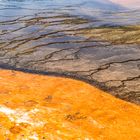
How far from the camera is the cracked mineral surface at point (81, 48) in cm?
637

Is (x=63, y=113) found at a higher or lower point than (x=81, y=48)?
lower

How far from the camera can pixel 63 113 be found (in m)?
4.81

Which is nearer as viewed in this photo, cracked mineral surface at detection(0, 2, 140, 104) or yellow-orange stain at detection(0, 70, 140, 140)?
yellow-orange stain at detection(0, 70, 140, 140)

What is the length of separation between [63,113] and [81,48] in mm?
3854

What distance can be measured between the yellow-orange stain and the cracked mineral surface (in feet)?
1.48

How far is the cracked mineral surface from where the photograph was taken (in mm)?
6367

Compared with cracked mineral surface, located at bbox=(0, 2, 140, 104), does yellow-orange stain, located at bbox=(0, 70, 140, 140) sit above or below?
below

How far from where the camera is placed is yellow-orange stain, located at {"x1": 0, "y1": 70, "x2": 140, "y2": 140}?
425 cm

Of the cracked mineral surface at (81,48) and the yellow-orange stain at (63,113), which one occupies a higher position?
the cracked mineral surface at (81,48)

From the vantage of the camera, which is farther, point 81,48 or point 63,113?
point 81,48

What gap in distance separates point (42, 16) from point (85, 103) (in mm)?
9299

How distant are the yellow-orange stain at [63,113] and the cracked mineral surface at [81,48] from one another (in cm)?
45

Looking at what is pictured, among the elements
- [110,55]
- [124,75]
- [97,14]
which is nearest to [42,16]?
[97,14]

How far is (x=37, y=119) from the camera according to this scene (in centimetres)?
459
